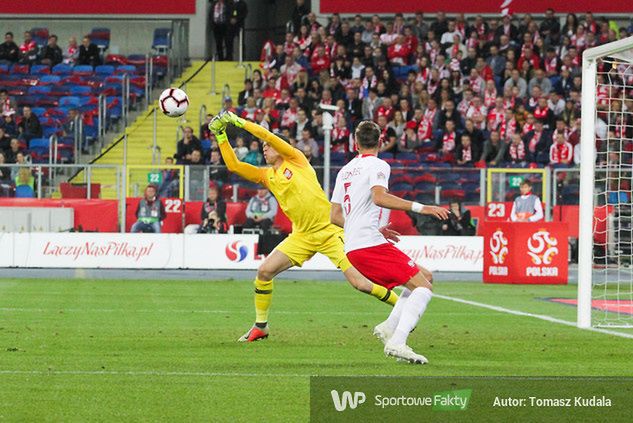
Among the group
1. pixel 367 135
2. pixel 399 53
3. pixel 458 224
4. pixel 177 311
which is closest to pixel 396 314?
pixel 367 135

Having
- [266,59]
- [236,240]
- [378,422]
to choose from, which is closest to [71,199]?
[236,240]

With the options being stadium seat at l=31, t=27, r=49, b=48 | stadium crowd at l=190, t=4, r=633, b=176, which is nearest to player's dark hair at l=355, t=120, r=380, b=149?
stadium crowd at l=190, t=4, r=633, b=176

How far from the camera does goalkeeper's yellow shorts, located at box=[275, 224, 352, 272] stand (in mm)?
14258

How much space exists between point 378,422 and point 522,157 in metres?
24.2

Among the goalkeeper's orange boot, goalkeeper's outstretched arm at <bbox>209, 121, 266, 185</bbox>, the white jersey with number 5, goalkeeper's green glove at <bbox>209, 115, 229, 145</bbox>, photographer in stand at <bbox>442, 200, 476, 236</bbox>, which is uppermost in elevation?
goalkeeper's green glove at <bbox>209, 115, 229, 145</bbox>

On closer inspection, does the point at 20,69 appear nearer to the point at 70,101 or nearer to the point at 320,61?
the point at 70,101

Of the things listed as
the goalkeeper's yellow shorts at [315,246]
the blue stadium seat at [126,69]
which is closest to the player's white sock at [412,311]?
the goalkeeper's yellow shorts at [315,246]

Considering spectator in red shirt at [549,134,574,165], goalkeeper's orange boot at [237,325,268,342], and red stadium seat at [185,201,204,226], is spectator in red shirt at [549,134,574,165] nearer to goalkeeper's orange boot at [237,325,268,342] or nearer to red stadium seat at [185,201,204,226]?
red stadium seat at [185,201,204,226]

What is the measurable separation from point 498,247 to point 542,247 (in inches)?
34.4

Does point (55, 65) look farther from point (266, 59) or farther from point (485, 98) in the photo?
point (485, 98)

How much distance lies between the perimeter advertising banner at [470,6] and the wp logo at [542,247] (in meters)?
16.2

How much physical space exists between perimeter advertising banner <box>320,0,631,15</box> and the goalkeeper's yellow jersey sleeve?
2737cm

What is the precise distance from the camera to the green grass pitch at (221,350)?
9.33m

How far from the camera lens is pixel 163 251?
27.9 meters
